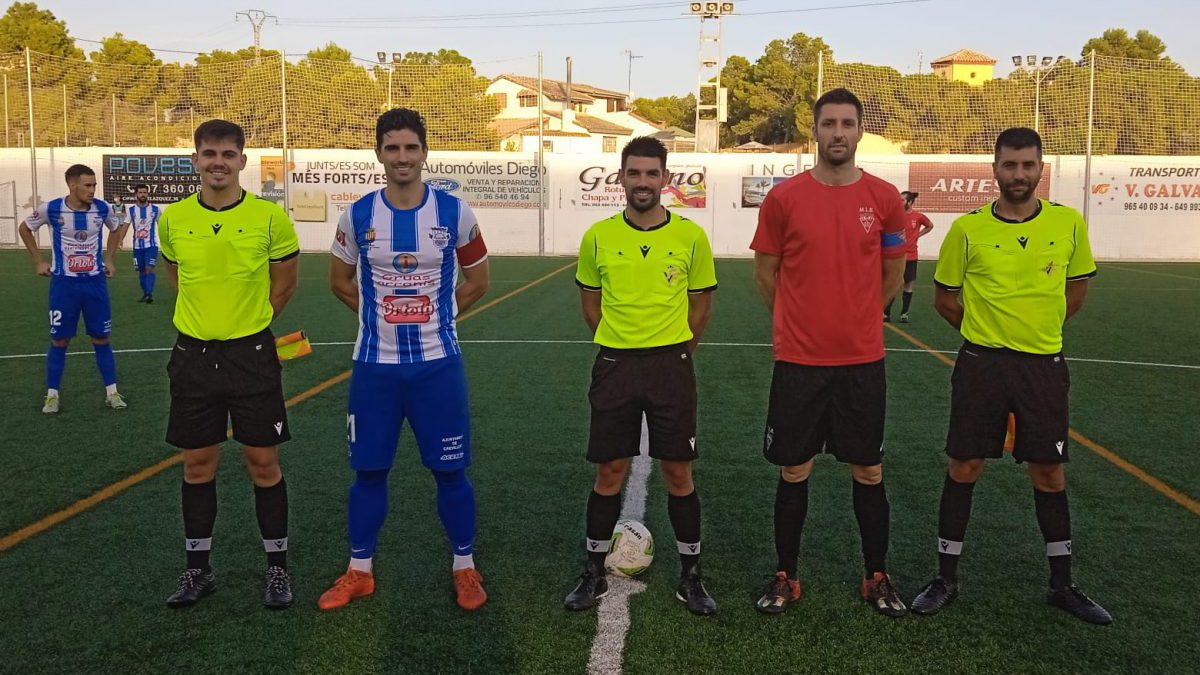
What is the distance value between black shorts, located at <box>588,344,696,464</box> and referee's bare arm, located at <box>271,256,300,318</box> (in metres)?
1.55

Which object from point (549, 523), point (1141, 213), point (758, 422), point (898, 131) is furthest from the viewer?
point (898, 131)

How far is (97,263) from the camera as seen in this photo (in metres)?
8.70

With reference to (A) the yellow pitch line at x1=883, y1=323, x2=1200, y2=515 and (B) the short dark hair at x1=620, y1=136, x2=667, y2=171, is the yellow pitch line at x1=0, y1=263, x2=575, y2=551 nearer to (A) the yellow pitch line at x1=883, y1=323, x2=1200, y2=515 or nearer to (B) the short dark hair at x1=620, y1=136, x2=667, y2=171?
(B) the short dark hair at x1=620, y1=136, x2=667, y2=171

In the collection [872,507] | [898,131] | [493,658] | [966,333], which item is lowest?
[493,658]

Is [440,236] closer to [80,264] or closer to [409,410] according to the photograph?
[409,410]

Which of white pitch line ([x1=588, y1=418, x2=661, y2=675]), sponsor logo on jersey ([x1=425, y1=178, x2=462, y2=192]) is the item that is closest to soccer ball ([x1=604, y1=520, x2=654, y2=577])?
white pitch line ([x1=588, y1=418, x2=661, y2=675])

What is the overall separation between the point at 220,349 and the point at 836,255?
2724mm

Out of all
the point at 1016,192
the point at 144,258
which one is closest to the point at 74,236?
the point at 1016,192

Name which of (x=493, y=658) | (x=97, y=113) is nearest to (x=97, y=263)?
(x=493, y=658)

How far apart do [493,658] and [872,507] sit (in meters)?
1.77

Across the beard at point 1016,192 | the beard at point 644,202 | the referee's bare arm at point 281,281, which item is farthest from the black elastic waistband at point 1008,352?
the referee's bare arm at point 281,281

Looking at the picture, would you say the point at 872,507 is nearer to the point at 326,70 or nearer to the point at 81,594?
the point at 81,594

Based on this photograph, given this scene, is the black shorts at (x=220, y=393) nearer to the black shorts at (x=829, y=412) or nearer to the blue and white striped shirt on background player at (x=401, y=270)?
the blue and white striped shirt on background player at (x=401, y=270)

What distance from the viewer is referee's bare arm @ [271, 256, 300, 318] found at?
14.7 feet
